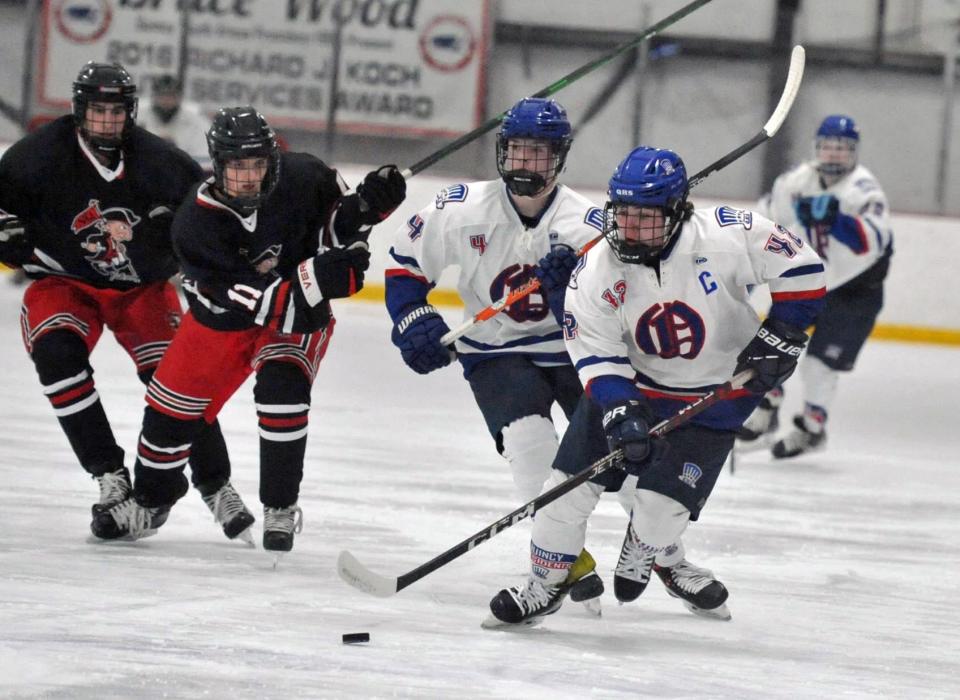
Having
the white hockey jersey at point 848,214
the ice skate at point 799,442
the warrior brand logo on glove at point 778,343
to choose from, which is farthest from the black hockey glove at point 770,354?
the white hockey jersey at point 848,214

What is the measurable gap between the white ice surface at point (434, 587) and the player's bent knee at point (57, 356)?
0.34m

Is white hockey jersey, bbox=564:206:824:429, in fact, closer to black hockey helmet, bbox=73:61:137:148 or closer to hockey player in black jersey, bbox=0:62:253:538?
A: hockey player in black jersey, bbox=0:62:253:538

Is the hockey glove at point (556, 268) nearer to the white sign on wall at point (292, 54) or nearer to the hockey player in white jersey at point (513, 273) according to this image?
the hockey player in white jersey at point (513, 273)

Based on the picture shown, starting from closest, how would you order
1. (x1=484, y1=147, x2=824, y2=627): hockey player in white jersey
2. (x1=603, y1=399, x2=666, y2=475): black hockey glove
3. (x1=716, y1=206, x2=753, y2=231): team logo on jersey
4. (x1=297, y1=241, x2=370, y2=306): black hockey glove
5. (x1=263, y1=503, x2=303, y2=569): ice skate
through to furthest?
(x1=603, y1=399, x2=666, y2=475): black hockey glove, (x1=484, y1=147, x2=824, y2=627): hockey player in white jersey, (x1=716, y1=206, x2=753, y2=231): team logo on jersey, (x1=297, y1=241, x2=370, y2=306): black hockey glove, (x1=263, y1=503, x2=303, y2=569): ice skate

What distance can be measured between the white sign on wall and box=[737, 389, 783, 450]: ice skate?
4.72m

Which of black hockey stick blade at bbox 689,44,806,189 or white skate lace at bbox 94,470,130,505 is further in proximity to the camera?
white skate lace at bbox 94,470,130,505

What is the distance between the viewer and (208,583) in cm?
322

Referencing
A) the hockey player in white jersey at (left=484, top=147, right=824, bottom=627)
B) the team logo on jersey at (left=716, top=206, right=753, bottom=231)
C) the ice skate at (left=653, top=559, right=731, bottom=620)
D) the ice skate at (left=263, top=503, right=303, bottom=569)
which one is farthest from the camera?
the ice skate at (left=263, top=503, right=303, bottom=569)

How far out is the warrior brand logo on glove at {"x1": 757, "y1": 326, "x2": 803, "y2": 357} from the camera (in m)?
3.06

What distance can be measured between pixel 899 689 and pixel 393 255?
55.3 inches

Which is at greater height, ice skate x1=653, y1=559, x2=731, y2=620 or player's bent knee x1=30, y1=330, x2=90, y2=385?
player's bent knee x1=30, y1=330, x2=90, y2=385

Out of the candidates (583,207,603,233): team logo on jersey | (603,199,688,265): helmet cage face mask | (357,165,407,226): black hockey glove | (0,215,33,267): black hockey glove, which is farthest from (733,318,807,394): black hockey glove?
(0,215,33,267): black hockey glove

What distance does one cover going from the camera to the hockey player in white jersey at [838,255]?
5.62 m

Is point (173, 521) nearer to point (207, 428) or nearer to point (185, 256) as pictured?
point (207, 428)
